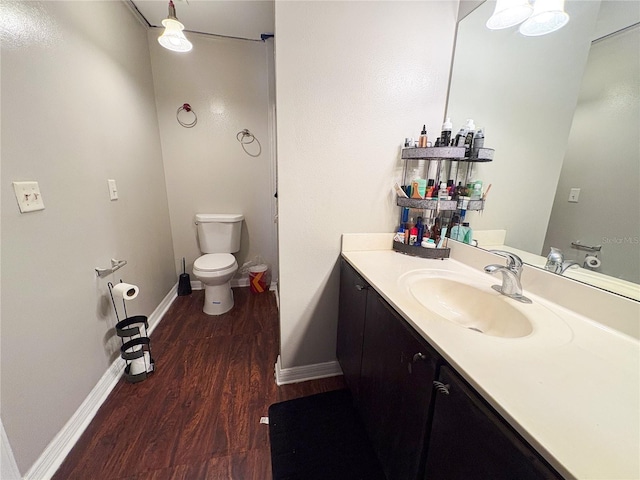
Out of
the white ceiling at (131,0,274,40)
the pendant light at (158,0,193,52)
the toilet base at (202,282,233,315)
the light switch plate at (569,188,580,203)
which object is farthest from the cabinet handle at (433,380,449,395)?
the white ceiling at (131,0,274,40)

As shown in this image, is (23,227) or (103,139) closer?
(23,227)

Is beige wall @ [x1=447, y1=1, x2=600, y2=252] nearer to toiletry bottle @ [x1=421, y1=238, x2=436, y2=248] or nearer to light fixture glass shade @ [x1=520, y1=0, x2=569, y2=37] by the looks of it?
light fixture glass shade @ [x1=520, y1=0, x2=569, y2=37]

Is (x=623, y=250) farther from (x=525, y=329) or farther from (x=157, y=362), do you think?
(x=157, y=362)

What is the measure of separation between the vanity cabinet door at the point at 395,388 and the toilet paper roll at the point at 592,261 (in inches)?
25.3

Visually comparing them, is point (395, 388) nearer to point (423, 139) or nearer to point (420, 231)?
point (420, 231)

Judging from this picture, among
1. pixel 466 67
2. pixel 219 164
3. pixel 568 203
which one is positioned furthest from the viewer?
pixel 219 164

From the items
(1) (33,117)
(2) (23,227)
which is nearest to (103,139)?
(1) (33,117)

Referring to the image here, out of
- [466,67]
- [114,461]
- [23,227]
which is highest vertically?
[466,67]

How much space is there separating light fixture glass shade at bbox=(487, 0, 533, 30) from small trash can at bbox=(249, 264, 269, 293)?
7.94ft

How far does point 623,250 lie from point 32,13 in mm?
2267

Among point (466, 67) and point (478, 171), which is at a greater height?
point (466, 67)

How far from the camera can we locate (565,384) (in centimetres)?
52

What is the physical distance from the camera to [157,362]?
5.40 ft

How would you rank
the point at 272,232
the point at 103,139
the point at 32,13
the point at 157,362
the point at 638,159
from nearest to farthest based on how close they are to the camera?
the point at 638,159, the point at 32,13, the point at 103,139, the point at 157,362, the point at 272,232
